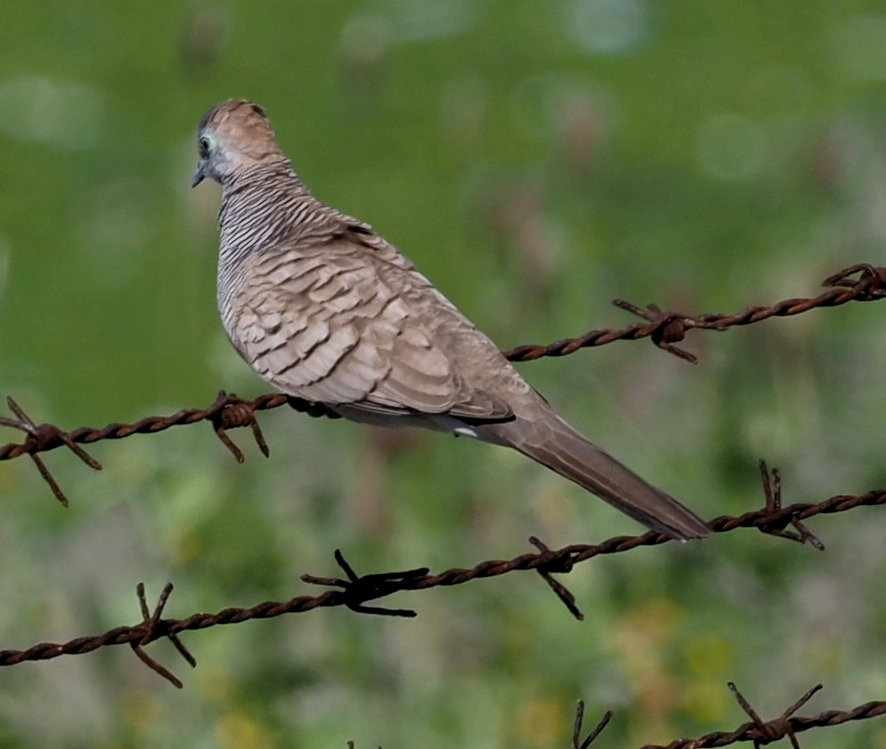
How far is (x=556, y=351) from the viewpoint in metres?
5.35

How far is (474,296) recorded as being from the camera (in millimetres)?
14578

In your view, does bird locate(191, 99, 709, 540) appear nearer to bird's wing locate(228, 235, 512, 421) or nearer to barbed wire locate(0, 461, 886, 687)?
bird's wing locate(228, 235, 512, 421)

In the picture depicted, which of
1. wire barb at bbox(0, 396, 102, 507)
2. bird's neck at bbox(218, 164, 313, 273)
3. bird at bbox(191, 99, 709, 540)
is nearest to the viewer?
wire barb at bbox(0, 396, 102, 507)

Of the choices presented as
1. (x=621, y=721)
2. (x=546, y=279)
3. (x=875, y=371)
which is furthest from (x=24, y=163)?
(x=621, y=721)

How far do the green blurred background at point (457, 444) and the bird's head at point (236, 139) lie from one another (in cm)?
128


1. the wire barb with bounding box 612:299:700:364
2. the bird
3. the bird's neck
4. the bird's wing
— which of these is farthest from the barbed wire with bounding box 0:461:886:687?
the bird's neck

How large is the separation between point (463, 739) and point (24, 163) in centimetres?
1040

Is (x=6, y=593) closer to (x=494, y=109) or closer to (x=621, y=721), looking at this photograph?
(x=621, y=721)

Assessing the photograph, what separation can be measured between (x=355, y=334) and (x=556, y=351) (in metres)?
0.90

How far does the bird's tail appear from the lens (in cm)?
534

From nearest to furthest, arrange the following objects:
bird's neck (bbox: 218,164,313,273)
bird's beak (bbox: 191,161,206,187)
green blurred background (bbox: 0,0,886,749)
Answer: bird's neck (bbox: 218,164,313,273) < bird's beak (bbox: 191,161,206,187) < green blurred background (bbox: 0,0,886,749)

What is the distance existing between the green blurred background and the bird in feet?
5.89

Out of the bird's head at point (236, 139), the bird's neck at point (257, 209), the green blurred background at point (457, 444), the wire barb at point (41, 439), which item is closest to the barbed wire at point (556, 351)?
the wire barb at point (41, 439)

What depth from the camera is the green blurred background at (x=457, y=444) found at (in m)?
8.06
